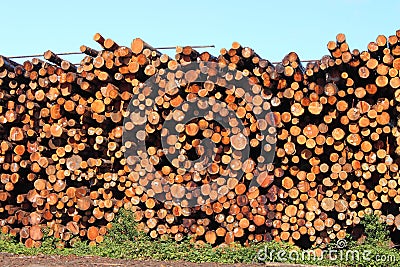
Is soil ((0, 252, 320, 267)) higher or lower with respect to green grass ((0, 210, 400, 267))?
lower

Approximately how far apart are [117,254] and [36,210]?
4.53 ft

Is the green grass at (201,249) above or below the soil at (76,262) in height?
above
